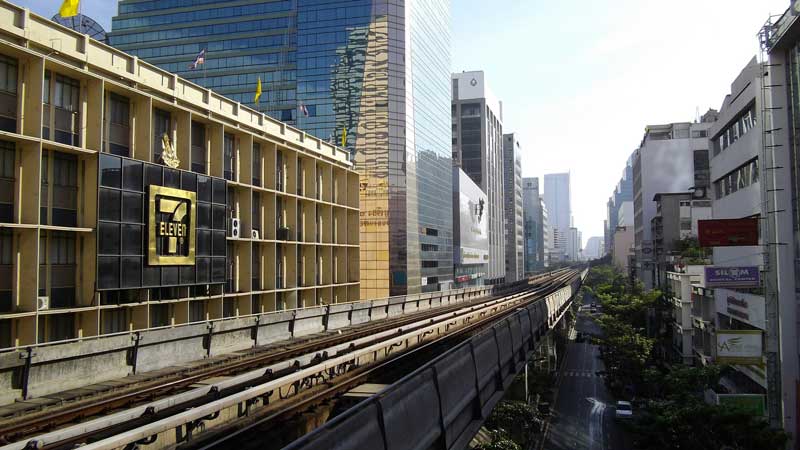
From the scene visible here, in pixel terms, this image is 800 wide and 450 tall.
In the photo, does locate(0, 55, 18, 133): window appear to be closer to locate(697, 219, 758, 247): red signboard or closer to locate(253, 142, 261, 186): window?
locate(253, 142, 261, 186): window

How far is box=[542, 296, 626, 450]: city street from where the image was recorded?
143ft

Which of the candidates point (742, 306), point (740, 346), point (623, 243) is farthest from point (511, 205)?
point (740, 346)

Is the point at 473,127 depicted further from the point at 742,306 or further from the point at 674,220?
the point at 742,306

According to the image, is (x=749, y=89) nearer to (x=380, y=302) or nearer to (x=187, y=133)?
(x=380, y=302)

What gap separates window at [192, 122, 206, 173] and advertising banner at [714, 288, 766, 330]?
30464 millimetres

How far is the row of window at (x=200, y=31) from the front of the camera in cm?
8181

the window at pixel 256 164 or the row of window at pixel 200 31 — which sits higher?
the row of window at pixel 200 31

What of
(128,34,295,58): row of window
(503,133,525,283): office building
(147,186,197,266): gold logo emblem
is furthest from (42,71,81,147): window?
(503,133,525,283): office building

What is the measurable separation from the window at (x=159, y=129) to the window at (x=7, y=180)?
294 inches

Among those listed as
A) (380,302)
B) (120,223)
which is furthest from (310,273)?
(120,223)

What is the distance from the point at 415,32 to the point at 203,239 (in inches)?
2349

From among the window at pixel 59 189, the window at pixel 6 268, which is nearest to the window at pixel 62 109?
the window at pixel 59 189

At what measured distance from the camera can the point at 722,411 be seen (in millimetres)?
21188

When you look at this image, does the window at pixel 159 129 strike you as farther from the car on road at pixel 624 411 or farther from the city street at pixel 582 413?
the car on road at pixel 624 411
